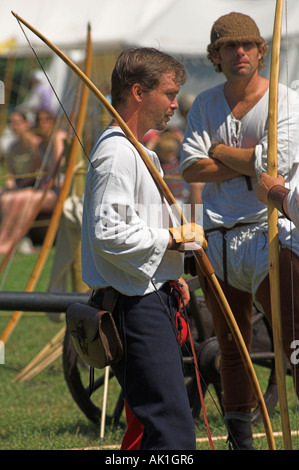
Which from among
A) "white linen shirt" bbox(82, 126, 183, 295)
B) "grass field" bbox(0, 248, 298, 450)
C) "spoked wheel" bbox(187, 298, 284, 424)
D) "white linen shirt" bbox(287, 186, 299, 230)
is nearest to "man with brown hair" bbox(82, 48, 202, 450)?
"white linen shirt" bbox(82, 126, 183, 295)

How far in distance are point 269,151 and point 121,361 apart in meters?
0.96

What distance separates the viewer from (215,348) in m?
4.35

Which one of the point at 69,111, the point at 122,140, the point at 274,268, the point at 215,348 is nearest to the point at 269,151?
the point at 274,268

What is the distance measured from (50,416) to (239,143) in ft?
6.84

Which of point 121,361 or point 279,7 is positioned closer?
point 121,361

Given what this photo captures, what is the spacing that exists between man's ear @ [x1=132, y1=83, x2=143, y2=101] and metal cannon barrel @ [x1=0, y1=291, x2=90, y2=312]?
5.19 feet

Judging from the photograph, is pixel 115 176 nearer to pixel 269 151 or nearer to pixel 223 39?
pixel 269 151

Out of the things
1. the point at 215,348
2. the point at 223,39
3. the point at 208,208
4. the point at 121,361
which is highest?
the point at 223,39

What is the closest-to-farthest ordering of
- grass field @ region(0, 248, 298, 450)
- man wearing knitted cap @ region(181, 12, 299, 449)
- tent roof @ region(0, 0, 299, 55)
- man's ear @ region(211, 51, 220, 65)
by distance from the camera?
man wearing knitted cap @ region(181, 12, 299, 449)
man's ear @ region(211, 51, 220, 65)
grass field @ region(0, 248, 298, 450)
tent roof @ region(0, 0, 299, 55)

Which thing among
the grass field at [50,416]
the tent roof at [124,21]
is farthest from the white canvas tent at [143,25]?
the grass field at [50,416]

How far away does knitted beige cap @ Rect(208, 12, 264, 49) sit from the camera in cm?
341

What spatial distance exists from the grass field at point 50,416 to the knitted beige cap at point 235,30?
159cm

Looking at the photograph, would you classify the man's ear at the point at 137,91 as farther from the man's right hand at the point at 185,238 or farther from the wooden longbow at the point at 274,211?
the wooden longbow at the point at 274,211

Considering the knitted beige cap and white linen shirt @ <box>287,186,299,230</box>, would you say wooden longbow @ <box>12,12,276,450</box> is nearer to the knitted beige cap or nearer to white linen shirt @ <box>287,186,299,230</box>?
white linen shirt @ <box>287,186,299,230</box>
